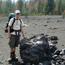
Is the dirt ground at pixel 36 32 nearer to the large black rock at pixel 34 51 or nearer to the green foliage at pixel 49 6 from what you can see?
the large black rock at pixel 34 51

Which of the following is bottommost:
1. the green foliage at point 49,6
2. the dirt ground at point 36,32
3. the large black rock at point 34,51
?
the dirt ground at point 36,32

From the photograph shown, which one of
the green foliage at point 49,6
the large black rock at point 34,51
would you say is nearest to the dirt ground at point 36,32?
the large black rock at point 34,51

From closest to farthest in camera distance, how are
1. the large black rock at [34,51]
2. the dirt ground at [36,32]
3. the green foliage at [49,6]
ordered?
the large black rock at [34,51] → the dirt ground at [36,32] → the green foliage at [49,6]

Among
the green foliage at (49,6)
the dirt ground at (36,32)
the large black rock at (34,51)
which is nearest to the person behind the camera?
the large black rock at (34,51)

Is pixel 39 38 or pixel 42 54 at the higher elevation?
pixel 39 38

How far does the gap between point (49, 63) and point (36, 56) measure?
644 mm

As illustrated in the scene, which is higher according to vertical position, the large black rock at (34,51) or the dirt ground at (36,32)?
the large black rock at (34,51)

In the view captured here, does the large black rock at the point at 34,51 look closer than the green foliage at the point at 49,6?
Yes

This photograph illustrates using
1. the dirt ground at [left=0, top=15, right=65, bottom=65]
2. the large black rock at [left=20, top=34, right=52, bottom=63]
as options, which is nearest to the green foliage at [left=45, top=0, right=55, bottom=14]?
the dirt ground at [left=0, top=15, right=65, bottom=65]

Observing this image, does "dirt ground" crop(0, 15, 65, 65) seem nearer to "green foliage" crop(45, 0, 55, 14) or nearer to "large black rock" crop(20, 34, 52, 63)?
"large black rock" crop(20, 34, 52, 63)

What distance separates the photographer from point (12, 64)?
5297 millimetres

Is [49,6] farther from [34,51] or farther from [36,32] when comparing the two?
[34,51]

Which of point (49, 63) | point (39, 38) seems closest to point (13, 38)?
point (39, 38)

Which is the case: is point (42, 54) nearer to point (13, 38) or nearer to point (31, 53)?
point (31, 53)
